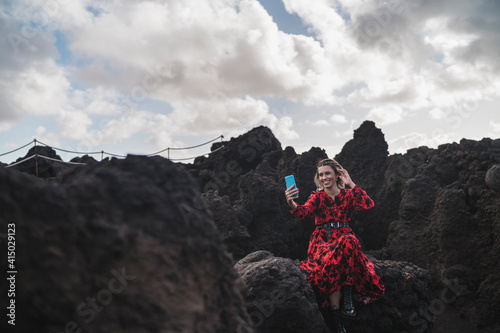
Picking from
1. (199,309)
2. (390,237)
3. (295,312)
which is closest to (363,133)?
(390,237)

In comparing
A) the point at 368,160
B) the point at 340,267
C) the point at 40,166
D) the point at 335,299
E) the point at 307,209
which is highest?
the point at 40,166

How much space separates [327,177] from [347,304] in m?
1.65

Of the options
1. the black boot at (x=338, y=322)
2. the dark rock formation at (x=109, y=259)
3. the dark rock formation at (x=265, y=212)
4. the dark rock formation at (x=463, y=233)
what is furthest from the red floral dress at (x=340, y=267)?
the dark rock formation at (x=463, y=233)

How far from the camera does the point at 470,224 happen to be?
19.4 feet

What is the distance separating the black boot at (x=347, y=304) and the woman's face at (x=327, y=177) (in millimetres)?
1400

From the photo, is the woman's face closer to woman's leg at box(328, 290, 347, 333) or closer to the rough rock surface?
woman's leg at box(328, 290, 347, 333)

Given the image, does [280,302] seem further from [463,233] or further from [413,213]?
[413,213]

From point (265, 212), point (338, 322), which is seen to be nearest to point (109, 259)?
point (338, 322)

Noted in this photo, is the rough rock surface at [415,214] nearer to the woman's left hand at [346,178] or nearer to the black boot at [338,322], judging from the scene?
the woman's left hand at [346,178]

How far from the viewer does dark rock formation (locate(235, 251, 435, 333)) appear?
3.05 meters

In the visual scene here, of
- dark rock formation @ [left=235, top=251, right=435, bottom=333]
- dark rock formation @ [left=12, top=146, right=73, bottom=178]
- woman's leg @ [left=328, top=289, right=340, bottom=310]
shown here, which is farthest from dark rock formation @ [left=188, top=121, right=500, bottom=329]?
dark rock formation @ [left=12, top=146, right=73, bottom=178]

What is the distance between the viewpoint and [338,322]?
3613mm

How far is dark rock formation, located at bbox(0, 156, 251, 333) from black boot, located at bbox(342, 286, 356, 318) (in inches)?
105

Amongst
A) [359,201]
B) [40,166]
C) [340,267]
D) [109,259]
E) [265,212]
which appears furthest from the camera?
[40,166]
